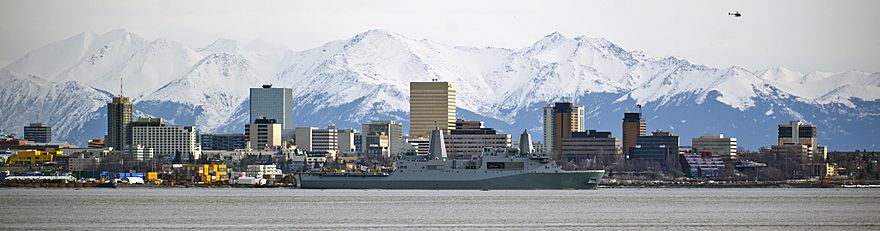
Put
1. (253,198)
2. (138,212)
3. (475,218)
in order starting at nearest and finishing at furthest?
1. (475,218)
2. (138,212)
3. (253,198)

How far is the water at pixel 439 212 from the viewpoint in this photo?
121 m

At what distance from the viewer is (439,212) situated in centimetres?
14000

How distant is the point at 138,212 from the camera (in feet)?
461

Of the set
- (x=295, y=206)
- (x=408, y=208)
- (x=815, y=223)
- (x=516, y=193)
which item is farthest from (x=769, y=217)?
(x=516, y=193)

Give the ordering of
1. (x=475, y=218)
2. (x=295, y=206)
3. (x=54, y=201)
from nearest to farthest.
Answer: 1. (x=475, y=218)
2. (x=295, y=206)
3. (x=54, y=201)

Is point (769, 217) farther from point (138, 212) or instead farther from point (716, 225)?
point (138, 212)

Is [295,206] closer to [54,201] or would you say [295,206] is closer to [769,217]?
[54,201]

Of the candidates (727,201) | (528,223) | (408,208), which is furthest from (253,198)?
(528,223)

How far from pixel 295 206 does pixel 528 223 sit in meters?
36.3

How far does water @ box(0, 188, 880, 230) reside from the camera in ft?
396

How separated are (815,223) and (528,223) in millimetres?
18984

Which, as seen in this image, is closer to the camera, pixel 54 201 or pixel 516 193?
pixel 54 201

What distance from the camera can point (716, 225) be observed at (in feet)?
395

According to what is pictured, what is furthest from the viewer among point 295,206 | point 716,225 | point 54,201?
point 54,201
